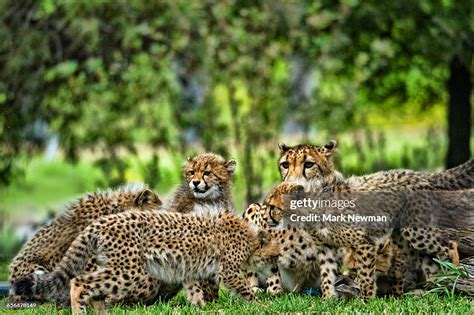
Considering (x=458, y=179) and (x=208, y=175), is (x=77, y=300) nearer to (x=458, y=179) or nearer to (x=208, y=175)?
(x=208, y=175)

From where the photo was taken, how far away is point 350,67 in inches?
535

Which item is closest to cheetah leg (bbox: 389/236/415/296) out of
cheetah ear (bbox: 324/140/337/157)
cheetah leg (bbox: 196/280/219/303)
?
cheetah ear (bbox: 324/140/337/157)

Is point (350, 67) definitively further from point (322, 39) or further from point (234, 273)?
point (234, 273)

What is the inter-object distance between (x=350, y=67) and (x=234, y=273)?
6.87 m

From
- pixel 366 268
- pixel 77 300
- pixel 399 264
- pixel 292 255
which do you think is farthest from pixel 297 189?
pixel 77 300

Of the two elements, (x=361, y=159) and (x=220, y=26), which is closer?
(x=220, y=26)

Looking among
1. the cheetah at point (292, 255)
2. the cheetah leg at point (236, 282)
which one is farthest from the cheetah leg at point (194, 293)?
the cheetah at point (292, 255)

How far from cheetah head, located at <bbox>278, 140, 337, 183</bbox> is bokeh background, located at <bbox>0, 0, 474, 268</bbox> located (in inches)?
190

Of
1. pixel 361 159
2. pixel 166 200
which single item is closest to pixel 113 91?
pixel 361 159

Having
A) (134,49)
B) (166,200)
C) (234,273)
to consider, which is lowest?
(234,273)

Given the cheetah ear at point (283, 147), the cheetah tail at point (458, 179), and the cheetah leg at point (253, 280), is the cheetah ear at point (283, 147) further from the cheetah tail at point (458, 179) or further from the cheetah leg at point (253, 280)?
the cheetah tail at point (458, 179)

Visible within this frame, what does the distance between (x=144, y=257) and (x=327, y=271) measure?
1.27 meters

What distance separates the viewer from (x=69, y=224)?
7.51m

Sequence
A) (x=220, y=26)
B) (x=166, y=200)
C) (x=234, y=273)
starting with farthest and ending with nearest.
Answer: (x=220, y=26), (x=166, y=200), (x=234, y=273)
